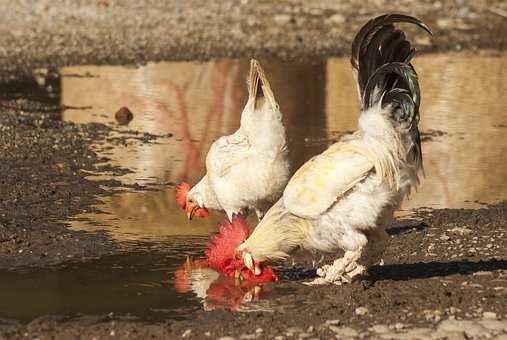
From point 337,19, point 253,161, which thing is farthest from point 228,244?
point 337,19

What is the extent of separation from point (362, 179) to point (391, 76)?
759 millimetres

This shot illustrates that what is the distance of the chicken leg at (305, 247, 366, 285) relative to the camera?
712cm

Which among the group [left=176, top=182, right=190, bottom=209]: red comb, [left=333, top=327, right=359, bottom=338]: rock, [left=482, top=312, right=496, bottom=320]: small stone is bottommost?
[left=333, top=327, right=359, bottom=338]: rock

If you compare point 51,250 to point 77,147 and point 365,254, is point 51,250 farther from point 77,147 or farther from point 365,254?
point 77,147

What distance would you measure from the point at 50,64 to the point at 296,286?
9977mm

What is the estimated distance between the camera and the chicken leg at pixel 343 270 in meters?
7.12

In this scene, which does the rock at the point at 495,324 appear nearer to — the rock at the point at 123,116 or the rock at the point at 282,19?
the rock at the point at 123,116

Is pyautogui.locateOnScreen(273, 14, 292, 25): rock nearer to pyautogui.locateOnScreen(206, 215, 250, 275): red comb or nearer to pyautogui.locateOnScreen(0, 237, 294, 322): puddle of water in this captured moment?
pyautogui.locateOnScreen(0, 237, 294, 322): puddle of water

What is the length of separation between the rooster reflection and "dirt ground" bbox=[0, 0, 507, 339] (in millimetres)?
171

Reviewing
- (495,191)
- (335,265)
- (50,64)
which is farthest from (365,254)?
(50,64)

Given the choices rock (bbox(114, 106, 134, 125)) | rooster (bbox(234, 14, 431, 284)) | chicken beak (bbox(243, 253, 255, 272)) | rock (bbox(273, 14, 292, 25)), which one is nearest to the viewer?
rooster (bbox(234, 14, 431, 284))

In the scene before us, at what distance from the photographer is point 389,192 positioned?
6980 mm

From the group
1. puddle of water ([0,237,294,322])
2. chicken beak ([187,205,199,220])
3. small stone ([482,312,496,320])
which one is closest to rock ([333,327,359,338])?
puddle of water ([0,237,294,322])

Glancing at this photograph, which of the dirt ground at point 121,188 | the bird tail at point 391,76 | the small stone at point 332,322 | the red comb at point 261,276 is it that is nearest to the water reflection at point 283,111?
the dirt ground at point 121,188
